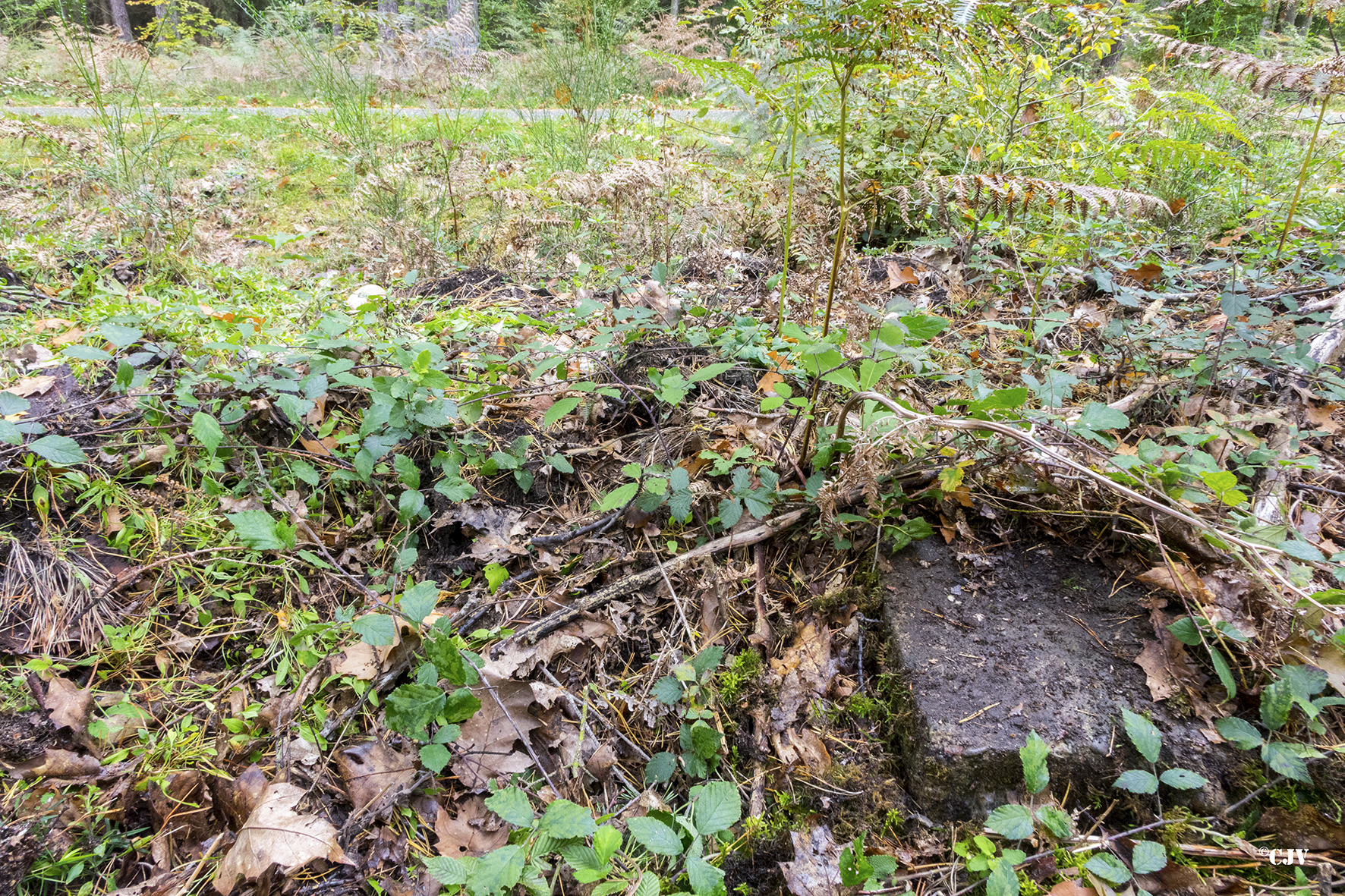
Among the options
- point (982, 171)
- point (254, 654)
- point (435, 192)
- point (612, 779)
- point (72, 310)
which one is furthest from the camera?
point (435, 192)

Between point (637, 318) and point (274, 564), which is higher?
point (637, 318)

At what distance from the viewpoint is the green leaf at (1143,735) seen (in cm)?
118

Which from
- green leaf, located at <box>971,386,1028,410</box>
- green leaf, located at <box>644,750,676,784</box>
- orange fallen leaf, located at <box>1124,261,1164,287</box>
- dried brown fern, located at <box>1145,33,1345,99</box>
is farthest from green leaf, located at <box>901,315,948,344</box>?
dried brown fern, located at <box>1145,33,1345,99</box>

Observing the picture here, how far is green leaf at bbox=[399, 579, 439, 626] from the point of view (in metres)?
1.40

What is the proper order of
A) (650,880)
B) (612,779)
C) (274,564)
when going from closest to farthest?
(650,880), (612,779), (274,564)

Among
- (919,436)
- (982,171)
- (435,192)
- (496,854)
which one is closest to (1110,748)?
(919,436)

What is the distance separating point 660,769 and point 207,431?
169cm

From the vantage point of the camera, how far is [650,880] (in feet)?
3.67

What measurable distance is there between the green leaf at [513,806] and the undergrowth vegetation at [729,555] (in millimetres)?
12

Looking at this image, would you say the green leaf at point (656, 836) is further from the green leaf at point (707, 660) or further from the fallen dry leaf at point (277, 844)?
the fallen dry leaf at point (277, 844)

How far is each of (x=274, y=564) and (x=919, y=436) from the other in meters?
2.03

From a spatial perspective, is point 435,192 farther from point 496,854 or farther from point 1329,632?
point 1329,632

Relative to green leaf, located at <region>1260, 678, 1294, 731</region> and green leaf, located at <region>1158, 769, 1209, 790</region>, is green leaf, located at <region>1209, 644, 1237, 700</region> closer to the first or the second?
green leaf, located at <region>1260, 678, 1294, 731</region>

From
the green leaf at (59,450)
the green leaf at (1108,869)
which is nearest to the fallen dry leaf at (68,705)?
the green leaf at (59,450)
